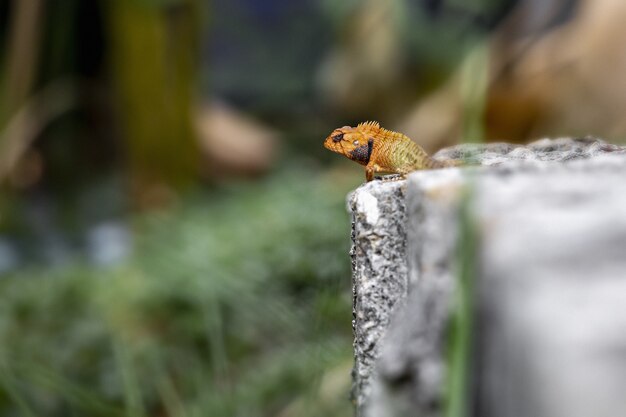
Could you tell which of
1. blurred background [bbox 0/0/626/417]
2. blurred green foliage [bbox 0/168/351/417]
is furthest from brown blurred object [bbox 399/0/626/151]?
blurred green foliage [bbox 0/168/351/417]

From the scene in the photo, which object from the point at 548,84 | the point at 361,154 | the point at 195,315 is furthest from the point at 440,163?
the point at 548,84

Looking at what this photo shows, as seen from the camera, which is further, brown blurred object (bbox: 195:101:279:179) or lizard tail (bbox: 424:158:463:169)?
brown blurred object (bbox: 195:101:279:179)

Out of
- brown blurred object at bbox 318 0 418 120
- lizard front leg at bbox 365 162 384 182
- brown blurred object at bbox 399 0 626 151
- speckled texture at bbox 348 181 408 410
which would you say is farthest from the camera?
brown blurred object at bbox 318 0 418 120

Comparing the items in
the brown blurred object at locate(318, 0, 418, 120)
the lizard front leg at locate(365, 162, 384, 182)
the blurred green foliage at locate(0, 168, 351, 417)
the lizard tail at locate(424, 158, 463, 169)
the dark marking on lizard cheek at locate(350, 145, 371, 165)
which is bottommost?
the blurred green foliage at locate(0, 168, 351, 417)

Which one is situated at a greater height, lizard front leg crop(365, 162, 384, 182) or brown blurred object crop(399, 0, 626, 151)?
brown blurred object crop(399, 0, 626, 151)

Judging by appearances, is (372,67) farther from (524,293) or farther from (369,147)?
(524,293)

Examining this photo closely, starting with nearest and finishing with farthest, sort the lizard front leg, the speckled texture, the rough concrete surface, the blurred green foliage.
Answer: the rough concrete surface, the speckled texture, the lizard front leg, the blurred green foliage

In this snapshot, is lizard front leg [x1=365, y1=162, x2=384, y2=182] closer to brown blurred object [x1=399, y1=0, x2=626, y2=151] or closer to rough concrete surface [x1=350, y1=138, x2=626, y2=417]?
rough concrete surface [x1=350, y1=138, x2=626, y2=417]
